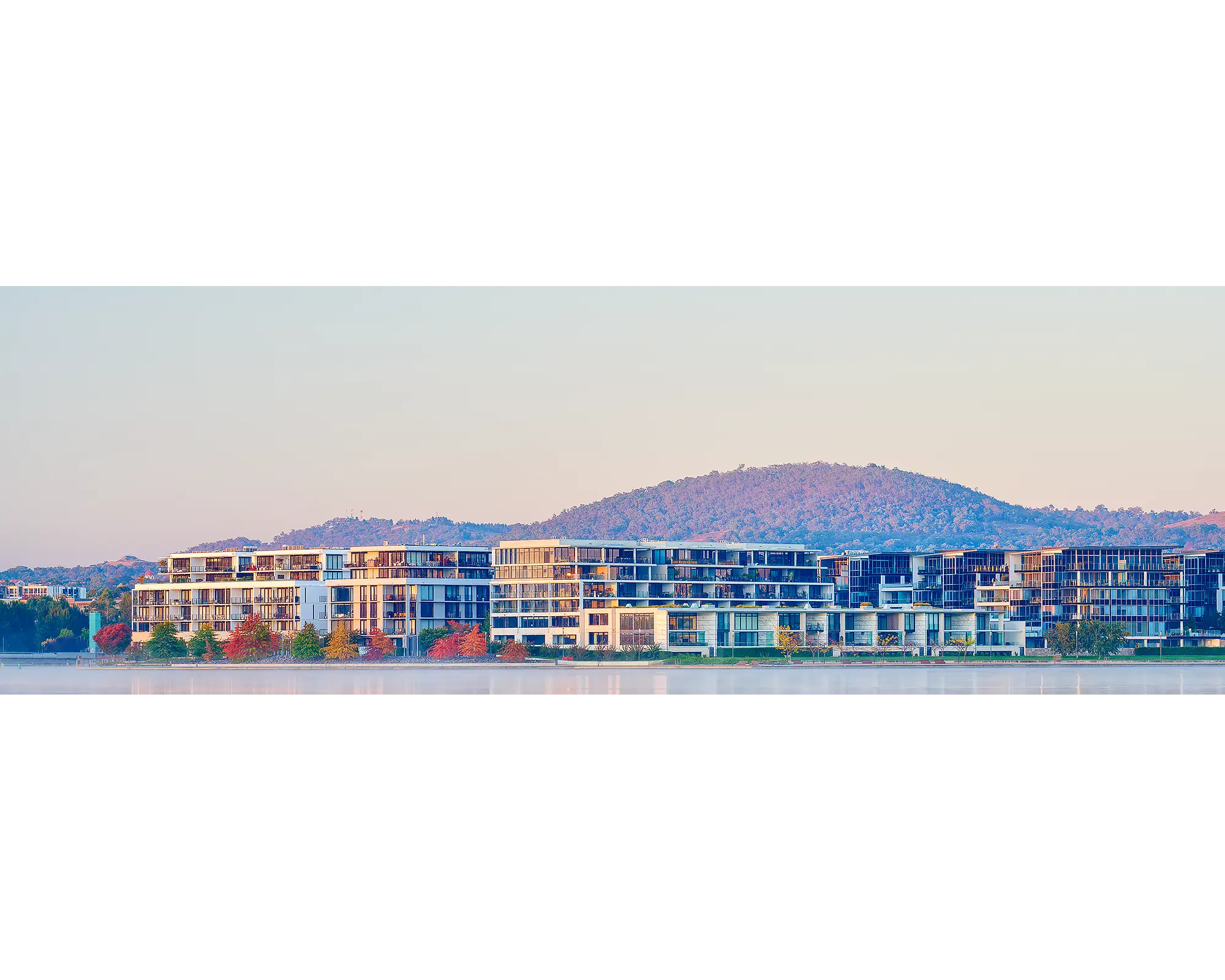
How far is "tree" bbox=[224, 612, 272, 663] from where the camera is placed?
49656mm

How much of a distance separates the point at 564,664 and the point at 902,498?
2601 centimetres

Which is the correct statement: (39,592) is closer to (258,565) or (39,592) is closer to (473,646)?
(258,565)

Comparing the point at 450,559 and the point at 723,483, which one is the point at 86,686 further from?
the point at 723,483

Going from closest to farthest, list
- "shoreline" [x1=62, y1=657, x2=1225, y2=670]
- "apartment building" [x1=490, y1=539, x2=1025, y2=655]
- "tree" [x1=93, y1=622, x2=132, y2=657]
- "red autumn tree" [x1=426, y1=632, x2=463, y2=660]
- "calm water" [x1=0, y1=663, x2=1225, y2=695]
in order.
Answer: "calm water" [x1=0, y1=663, x2=1225, y2=695], "shoreline" [x1=62, y1=657, x2=1225, y2=670], "apartment building" [x1=490, y1=539, x2=1025, y2=655], "red autumn tree" [x1=426, y1=632, x2=463, y2=660], "tree" [x1=93, y1=622, x2=132, y2=657]

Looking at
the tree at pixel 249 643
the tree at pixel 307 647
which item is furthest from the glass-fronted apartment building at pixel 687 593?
A: the tree at pixel 307 647

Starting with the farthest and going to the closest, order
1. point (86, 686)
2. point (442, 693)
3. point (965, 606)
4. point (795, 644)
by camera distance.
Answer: point (965, 606), point (795, 644), point (86, 686), point (442, 693)

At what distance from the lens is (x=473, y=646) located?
47.1 meters

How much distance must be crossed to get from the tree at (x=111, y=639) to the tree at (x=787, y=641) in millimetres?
20207

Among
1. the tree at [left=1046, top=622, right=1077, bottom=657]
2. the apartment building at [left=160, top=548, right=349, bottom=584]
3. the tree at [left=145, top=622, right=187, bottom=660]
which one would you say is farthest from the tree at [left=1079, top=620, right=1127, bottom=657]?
the tree at [left=145, top=622, right=187, bottom=660]

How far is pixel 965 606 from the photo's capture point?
54.9 metres

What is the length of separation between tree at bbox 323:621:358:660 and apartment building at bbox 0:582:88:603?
1153cm

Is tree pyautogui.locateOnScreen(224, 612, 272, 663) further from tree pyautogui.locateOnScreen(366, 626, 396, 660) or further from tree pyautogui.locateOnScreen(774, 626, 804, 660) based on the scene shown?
tree pyautogui.locateOnScreen(774, 626, 804, 660)

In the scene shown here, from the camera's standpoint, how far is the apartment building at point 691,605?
4619 cm
